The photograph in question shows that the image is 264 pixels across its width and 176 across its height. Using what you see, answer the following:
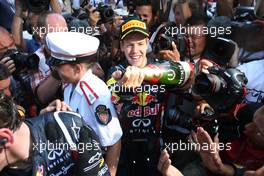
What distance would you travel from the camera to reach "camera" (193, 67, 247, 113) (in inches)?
71.4

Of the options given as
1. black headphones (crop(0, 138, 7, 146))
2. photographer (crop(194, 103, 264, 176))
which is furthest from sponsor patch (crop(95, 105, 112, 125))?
black headphones (crop(0, 138, 7, 146))

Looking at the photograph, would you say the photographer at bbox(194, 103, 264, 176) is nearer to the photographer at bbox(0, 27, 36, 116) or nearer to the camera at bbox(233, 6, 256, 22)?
the photographer at bbox(0, 27, 36, 116)

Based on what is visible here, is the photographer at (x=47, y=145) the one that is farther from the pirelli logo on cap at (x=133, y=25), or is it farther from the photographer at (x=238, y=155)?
the pirelli logo on cap at (x=133, y=25)

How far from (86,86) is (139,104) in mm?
411

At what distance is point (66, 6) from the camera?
231 inches

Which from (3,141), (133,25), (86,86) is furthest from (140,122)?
(3,141)

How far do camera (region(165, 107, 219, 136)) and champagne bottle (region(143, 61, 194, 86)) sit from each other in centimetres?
23

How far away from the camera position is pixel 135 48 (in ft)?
8.30

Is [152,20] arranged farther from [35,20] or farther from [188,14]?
[35,20]

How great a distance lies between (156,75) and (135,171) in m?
1.05

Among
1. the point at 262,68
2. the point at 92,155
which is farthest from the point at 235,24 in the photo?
the point at 92,155

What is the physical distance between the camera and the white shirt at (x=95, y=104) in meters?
2.08

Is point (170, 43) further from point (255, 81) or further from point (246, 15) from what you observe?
point (246, 15)

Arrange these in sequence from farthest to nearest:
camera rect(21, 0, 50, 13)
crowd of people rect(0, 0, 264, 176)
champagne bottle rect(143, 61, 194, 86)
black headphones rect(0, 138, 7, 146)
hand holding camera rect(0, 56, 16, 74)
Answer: camera rect(21, 0, 50, 13)
hand holding camera rect(0, 56, 16, 74)
champagne bottle rect(143, 61, 194, 86)
crowd of people rect(0, 0, 264, 176)
black headphones rect(0, 138, 7, 146)
